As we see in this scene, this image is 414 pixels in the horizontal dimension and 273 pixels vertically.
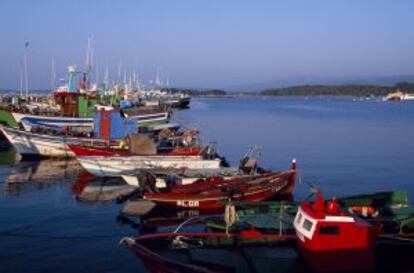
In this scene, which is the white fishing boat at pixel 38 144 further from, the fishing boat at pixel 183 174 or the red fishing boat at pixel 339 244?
the red fishing boat at pixel 339 244

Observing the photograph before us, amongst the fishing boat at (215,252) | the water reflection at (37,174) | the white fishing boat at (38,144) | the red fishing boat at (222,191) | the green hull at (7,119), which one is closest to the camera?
the fishing boat at (215,252)

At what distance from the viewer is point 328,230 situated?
1409cm

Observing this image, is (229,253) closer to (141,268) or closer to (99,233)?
(141,268)

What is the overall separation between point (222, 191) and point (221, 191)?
5 cm

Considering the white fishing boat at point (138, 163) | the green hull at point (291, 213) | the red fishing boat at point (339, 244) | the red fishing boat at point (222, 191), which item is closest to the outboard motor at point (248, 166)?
the white fishing boat at point (138, 163)

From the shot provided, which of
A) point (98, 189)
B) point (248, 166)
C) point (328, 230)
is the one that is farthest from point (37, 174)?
point (328, 230)

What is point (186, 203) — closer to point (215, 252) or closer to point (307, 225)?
point (215, 252)

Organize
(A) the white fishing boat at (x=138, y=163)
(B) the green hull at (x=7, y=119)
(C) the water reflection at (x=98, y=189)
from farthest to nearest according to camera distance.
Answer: (B) the green hull at (x=7, y=119)
(A) the white fishing boat at (x=138, y=163)
(C) the water reflection at (x=98, y=189)

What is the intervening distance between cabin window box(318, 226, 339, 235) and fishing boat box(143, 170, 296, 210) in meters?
11.0

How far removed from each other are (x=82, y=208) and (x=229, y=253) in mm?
12062

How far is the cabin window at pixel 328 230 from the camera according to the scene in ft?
46.1

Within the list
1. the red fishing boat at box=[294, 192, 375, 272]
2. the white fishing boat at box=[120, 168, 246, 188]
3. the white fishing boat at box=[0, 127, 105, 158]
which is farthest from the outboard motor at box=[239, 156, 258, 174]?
the red fishing boat at box=[294, 192, 375, 272]

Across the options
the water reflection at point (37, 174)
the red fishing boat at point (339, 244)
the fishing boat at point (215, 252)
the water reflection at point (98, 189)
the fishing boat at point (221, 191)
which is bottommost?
the water reflection at point (37, 174)

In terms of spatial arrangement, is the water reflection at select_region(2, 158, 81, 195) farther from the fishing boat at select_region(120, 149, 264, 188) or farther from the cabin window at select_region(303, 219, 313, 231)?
the cabin window at select_region(303, 219, 313, 231)
